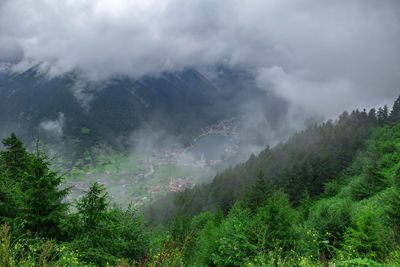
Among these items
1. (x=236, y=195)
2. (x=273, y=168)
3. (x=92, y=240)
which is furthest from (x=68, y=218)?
(x=273, y=168)

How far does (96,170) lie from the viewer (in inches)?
6299

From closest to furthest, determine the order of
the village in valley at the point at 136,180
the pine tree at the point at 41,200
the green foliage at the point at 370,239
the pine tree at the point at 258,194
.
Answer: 1. the pine tree at the point at 41,200
2. the green foliage at the point at 370,239
3. the pine tree at the point at 258,194
4. the village in valley at the point at 136,180

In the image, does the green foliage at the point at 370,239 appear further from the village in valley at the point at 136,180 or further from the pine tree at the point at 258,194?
the village in valley at the point at 136,180

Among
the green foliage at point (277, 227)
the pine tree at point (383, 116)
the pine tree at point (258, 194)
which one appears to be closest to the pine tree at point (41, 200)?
the green foliage at point (277, 227)

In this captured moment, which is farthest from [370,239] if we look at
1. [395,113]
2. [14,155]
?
[395,113]

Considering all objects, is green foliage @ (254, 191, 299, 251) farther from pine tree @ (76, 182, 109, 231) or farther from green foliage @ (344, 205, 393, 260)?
pine tree @ (76, 182, 109, 231)

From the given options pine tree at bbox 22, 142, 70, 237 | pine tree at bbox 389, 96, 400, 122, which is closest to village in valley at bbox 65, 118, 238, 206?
pine tree at bbox 389, 96, 400, 122

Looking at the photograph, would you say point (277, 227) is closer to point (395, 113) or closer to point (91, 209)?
point (91, 209)

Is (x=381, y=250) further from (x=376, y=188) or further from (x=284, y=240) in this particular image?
(x=376, y=188)

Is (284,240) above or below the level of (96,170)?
below

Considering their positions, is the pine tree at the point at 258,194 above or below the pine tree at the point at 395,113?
below

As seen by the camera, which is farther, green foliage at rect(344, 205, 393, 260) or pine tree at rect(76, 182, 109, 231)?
pine tree at rect(76, 182, 109, 231)

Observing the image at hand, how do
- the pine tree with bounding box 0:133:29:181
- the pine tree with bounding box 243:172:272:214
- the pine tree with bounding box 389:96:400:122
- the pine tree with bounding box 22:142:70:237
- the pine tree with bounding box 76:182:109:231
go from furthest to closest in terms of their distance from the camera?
the pine tree with bounding box 389:96:400:122 → the pine tree with bounding box 243:172:272:214 → the pine tree with bounding box 0:133:29:181 → the pine tree with bounding box 76:182:109:231 → the pine tree with bounding box 22:142:70:237

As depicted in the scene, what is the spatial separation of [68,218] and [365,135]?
248ft
